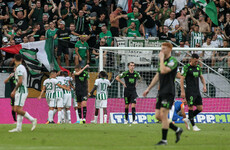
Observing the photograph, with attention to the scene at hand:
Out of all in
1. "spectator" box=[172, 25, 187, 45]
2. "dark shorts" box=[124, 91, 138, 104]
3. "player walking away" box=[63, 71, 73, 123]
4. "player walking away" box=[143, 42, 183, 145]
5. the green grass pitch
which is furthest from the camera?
"spectator" box=[172, 25, 187, 45]

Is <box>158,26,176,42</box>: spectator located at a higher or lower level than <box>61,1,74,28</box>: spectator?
lower

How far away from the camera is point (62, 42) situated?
891 inches

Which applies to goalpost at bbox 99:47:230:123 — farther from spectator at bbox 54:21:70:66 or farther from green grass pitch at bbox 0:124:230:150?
green grass pitch at bbox 0:124:230:150

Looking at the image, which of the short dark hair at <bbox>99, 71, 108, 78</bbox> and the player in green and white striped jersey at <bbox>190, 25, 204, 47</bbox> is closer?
the short dark hair at <bbox>99, 71, 108, 78</bbox>

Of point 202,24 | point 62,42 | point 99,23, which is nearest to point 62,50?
point 62,42

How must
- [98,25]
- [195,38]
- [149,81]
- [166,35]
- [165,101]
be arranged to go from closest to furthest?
[165,101]
[149,81]
[98,25]
[166,35]
[195,38]

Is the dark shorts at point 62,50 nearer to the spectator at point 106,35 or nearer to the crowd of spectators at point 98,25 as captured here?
the crowd of spectators at point 98,25

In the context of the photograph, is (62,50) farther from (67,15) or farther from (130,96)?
(130,96)

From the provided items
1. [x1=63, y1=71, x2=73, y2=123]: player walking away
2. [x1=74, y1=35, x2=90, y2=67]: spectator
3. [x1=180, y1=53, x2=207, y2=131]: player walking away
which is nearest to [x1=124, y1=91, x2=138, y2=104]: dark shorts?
[x1=63, y1=71, x2=73, y2=123]: player walking away

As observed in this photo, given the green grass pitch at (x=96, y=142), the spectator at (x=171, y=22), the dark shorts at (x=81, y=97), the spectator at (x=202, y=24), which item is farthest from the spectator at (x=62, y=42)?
the green grass pitch at (x=96, y=142)

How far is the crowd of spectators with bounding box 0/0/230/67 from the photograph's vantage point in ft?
75.4

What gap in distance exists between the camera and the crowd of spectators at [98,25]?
22984 mm

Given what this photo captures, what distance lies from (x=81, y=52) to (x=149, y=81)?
131 inches

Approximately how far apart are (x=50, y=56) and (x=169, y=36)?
6247mm
